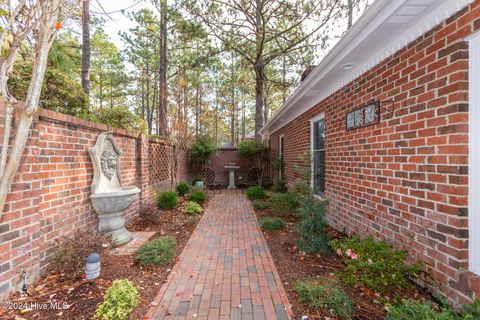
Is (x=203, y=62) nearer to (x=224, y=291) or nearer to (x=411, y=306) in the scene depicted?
(x=224, y=291)

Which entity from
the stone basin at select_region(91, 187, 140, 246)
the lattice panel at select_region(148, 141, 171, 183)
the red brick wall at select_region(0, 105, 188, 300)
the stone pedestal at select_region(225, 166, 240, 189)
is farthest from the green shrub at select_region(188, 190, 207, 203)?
the stone pedestal at select_region(225, 166, 240, 189)

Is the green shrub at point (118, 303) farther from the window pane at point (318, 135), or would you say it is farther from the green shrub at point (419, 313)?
the window pane at point (318, 135)

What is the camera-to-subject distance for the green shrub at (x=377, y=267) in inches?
75.2

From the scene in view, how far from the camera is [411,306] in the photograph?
1.44 meters

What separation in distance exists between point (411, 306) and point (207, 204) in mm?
5588

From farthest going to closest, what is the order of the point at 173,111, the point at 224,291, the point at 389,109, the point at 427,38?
the point at 173,111
the point at 389,109
the point at 224,291
the point at 427,38

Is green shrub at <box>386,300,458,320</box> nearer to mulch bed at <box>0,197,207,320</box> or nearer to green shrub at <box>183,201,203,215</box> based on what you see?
mulch bed at <box>0,197,207,320</box>

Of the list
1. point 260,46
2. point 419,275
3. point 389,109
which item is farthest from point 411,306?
point 260,46

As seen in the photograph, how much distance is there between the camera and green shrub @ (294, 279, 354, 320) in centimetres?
181

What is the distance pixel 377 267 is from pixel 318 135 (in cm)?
328

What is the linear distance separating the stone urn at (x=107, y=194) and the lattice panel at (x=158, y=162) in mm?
1993

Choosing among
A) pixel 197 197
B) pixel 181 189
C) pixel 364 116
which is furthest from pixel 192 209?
pixel 364 116

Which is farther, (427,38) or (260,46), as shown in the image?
(260,46)

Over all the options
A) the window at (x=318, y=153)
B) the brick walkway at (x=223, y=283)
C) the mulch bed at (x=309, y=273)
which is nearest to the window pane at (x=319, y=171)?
the window at (x=318, y=153)
